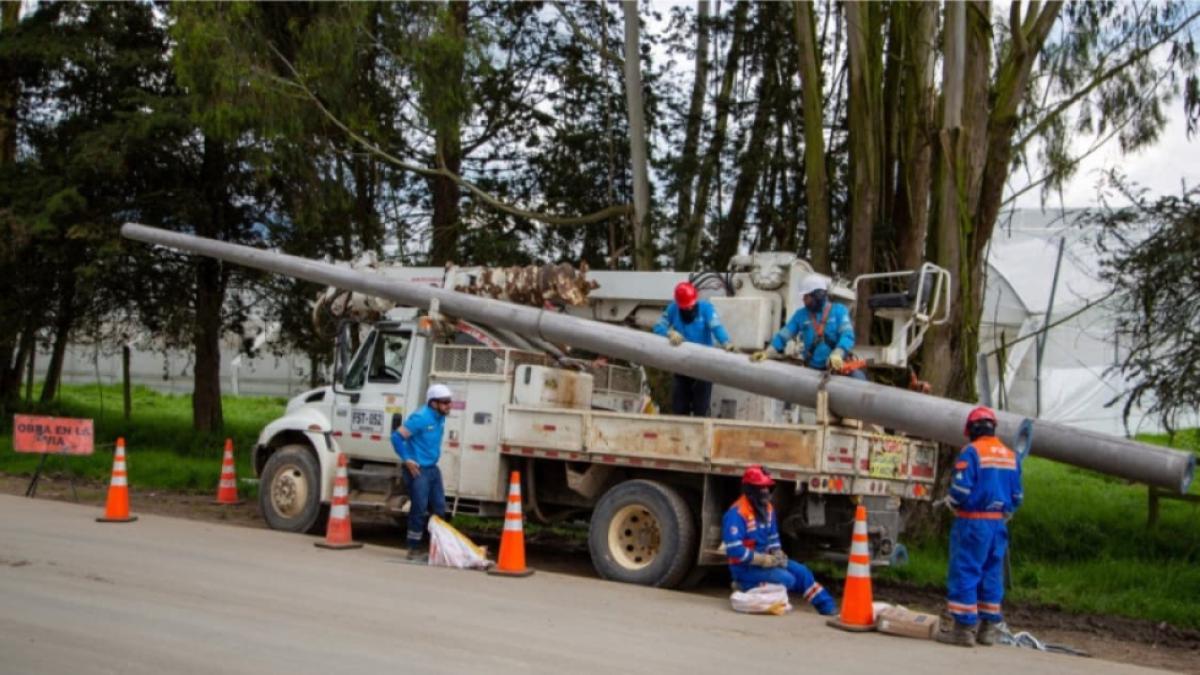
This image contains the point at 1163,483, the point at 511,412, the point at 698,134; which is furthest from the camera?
the point at 698,134

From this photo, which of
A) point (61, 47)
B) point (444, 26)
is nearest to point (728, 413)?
point (444, 26)

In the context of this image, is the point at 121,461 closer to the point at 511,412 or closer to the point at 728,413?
the point at 511,412

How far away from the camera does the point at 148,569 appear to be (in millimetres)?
10086

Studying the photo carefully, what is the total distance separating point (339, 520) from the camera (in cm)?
1221

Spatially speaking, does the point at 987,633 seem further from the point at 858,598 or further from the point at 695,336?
the point at 695,336

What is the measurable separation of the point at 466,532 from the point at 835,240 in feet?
22.4

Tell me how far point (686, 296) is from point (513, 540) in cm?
270

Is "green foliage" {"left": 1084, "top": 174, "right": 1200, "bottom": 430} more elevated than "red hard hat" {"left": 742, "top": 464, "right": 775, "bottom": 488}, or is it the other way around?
"green foliage" {"left": 1084, "top": 174, "right": 1200, "bottom": 430}

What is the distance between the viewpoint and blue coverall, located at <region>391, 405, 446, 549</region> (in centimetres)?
1152

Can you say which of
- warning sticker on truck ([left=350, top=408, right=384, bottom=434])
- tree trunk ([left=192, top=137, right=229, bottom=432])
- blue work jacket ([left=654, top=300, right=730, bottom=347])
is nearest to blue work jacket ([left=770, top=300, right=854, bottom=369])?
blue work jacket ([left=654, top=300, right=730, bottom=347])

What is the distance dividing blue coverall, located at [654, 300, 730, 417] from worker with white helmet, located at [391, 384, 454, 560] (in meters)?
2.17

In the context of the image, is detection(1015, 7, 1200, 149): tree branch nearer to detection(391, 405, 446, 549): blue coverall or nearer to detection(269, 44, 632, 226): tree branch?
detection(269, 44, 632, 226): tree branch

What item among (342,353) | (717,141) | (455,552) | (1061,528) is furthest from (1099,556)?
(717,141)

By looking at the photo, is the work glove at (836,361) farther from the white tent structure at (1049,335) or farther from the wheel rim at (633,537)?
the white tent structure at (1049,335)
